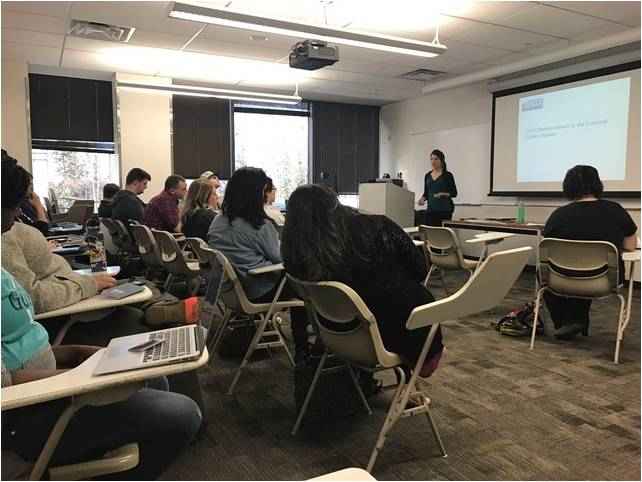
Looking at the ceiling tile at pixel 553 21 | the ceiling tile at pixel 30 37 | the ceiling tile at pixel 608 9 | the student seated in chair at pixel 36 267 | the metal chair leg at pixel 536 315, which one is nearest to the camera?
the student seated in chair at pixel 36 267

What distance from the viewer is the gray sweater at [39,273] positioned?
1698 millimetres

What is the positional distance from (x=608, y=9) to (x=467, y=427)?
4215 mm

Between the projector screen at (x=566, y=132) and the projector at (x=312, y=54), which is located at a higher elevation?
the projector at (x=312, y=54)

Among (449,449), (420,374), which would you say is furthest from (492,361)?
(420,374)

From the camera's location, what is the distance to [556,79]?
618 centimetres

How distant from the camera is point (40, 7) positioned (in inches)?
176

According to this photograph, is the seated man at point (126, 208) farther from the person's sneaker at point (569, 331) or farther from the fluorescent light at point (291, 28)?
the person's sneaker at point (569, 331)

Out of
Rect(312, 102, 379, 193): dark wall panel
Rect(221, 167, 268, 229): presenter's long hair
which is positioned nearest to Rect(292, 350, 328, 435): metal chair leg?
Rect(221, 167, 268, 229): presenter's long hair

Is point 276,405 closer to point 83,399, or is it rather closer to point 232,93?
point 83,399

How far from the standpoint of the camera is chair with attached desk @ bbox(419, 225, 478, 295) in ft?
14.7

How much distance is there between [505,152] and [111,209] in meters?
5.20

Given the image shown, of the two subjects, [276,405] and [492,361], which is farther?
[492,361]

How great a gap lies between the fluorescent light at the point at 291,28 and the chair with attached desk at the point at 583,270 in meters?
2.26

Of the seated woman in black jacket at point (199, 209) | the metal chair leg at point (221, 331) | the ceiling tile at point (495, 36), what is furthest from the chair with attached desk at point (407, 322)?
the ceiling tile at point (495, 36)
